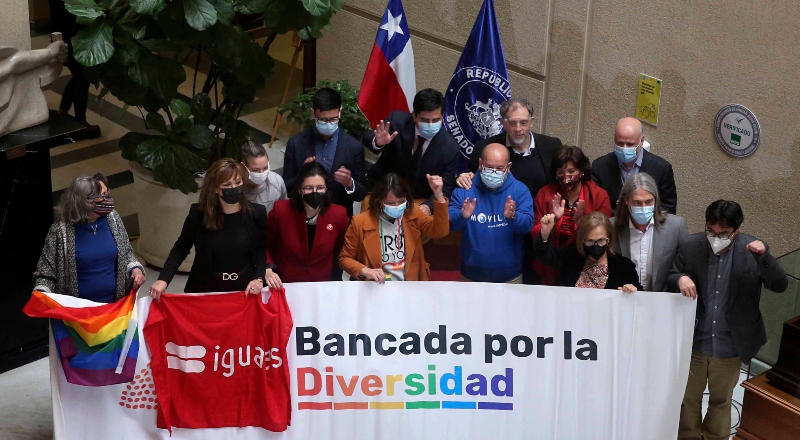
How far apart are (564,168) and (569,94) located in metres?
2.14

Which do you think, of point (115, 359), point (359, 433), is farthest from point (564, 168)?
point (115, 359)

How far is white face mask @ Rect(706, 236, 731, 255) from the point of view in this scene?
17.9 feet

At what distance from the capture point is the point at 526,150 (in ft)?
21.4

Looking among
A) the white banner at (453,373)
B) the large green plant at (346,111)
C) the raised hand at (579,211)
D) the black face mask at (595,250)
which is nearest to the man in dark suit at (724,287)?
the white banner at (453,373)

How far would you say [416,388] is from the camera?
5840 millimetres

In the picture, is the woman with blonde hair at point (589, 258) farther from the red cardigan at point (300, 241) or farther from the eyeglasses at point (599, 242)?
the red cardigan at point (300, 241)

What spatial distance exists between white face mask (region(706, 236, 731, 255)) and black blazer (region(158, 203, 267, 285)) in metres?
2.33

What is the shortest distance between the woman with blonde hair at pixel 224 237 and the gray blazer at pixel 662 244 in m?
1.91

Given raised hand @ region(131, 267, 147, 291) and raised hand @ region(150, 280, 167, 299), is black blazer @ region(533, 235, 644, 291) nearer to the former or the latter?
raised hand @ region(150, 280, 167, 299)

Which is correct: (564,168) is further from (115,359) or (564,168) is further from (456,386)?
(115,359)

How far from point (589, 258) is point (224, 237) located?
6.31 ft

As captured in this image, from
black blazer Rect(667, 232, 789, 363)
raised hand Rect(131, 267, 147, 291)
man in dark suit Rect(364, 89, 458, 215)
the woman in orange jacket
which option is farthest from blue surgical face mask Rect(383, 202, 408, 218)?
black blazer Rect(667, 232, 789, 363)

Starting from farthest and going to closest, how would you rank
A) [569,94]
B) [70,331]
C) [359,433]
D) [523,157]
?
[569,94] < [523,157] < [359,433] < [70,331]

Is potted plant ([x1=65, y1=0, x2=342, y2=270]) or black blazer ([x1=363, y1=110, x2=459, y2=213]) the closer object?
black blazer ([x1=363, y1=110, x2=459, y2=213])
